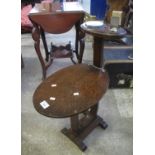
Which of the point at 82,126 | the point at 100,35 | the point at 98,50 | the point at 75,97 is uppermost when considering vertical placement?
the point at 100,35

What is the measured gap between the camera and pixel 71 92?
146 cm

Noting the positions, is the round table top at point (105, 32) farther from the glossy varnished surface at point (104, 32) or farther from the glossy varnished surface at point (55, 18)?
the glossy varnished surface at point (55, 18)

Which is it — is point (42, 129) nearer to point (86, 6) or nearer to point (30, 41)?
point (30, 41)

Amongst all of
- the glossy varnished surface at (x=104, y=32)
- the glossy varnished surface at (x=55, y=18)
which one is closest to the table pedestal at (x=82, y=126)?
the glossy varnished surface at (x=104, y=32)

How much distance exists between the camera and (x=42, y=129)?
1.86 m

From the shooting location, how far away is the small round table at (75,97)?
135 cm

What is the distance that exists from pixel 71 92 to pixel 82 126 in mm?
452

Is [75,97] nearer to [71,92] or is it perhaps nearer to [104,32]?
[71,92]

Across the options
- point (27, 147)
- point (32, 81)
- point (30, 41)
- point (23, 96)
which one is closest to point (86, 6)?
point (30, 41)

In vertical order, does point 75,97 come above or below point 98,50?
below

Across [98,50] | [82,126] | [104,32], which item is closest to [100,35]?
[104,32]

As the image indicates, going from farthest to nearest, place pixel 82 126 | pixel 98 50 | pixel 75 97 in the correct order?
pixel 82 126, pixel 98 50, pixel 75 97

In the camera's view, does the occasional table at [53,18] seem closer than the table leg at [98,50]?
No
